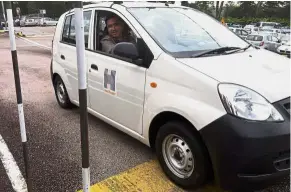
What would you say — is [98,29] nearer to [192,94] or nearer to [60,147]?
[60,147]

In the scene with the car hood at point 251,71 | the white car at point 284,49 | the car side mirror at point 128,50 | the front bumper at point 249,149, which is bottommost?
the white car at point 284,49

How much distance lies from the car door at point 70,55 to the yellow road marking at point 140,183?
167cm

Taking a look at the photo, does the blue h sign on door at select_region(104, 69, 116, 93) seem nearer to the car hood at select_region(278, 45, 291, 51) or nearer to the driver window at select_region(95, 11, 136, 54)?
the driver window at select_region(95, 11, 136, 54)

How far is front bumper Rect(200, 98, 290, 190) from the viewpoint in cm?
226

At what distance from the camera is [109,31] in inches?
147

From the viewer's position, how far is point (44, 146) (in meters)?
3.72

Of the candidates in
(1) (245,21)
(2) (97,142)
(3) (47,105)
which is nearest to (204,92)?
(2) (97,142)

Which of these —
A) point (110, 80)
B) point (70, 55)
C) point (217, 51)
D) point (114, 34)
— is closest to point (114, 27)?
point (114, 34)

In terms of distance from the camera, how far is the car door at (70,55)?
4.26m

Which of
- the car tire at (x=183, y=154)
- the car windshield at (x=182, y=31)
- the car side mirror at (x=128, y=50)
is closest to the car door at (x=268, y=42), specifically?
the car windshield at (x=182, y=31)

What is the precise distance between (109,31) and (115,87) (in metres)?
0.78

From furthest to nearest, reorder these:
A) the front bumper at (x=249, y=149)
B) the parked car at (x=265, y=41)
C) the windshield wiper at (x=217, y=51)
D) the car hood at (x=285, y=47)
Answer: the parked car at (x=265, y=41)
the car hood at (x=285, y=47)
the windshield wiper at (x=217, y=51)
the front bumper at (x=249, y=149)

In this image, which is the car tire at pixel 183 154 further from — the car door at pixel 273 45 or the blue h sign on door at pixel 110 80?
the car door at pixel 273 45

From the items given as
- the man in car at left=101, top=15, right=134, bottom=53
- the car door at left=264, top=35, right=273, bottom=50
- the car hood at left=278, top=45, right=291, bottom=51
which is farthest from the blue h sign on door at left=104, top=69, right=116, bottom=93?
the car door at left=264, top=35, right=273, bottom=50
